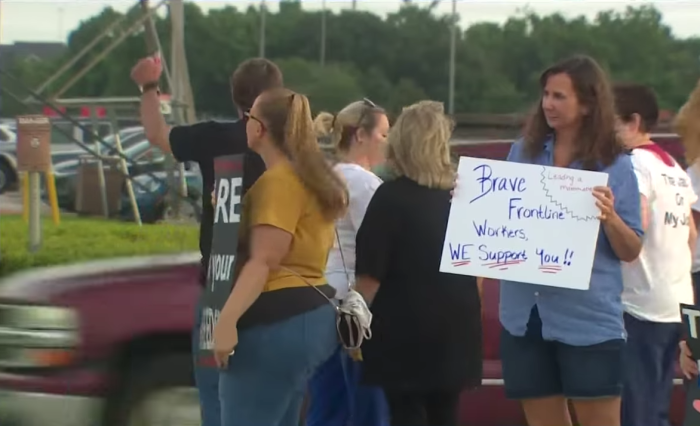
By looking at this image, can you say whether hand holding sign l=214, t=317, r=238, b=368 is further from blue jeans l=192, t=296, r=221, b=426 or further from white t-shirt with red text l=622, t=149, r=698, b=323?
white t-shirt with red text l=622, t=149, r=698, b=323

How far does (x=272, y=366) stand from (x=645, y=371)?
1.63 metres

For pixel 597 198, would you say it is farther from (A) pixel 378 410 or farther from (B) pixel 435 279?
(A) pixel 378 410

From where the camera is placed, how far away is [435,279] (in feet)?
13.6

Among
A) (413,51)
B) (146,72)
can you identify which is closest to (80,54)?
(413,51)

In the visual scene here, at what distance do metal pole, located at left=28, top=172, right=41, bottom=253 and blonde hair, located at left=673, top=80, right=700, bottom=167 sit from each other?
6.77 meters

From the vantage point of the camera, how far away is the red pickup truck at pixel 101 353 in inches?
189

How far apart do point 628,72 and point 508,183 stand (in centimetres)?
644

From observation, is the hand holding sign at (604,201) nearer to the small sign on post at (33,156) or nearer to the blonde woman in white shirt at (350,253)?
the blonde woman in white shirt at (350,253)

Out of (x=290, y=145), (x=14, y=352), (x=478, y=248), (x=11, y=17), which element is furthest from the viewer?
(x=11, y=17)

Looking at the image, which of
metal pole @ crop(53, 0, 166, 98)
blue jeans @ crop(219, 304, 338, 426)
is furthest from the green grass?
blue jeans @ crop(219, 304, 338, 426)

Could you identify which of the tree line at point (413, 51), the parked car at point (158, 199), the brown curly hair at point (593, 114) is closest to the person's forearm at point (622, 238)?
the brown curly hair at point (593, 114)

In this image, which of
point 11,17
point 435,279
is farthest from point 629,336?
point 11,17

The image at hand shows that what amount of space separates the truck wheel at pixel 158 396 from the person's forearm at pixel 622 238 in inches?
79.4

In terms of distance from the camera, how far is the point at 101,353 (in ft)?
15.8
